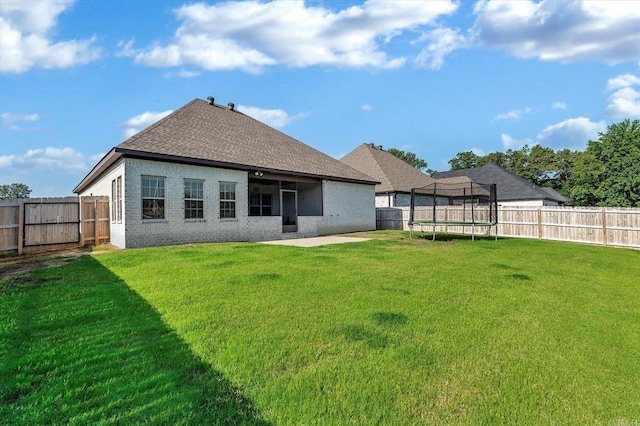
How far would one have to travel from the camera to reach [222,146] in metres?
14.2

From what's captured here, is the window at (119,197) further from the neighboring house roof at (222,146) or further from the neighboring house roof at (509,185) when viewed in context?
the neighboring house roof at (509,185)

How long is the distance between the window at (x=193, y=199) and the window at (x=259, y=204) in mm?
5065

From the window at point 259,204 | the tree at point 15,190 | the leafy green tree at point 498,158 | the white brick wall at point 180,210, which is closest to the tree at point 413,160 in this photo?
the leafy green tree at point 498,158

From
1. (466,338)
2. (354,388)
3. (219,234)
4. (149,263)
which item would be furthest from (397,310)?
(219,234)

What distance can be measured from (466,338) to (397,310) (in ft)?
3.33

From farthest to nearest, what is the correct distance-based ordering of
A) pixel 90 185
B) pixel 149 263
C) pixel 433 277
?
1. pixel 90 185
2. pixel 149 263
3. pixel 433 277

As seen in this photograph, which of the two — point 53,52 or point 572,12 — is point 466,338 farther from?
point 53,52

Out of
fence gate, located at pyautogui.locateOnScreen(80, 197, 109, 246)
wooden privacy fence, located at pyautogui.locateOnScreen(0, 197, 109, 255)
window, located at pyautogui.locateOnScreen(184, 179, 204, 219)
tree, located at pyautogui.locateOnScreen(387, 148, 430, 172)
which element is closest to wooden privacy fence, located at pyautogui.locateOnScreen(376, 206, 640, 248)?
window, located at pyautogui.locateOnScreen(184, 179, 204, 219)

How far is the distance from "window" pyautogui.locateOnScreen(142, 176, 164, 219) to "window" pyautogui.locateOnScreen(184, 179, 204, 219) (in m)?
0.88

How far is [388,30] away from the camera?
13.1m

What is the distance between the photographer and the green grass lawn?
2.25 metres

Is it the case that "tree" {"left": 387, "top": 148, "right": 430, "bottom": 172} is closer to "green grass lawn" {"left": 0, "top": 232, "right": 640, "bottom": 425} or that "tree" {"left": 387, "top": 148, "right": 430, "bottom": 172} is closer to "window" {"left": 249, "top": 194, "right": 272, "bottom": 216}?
"window" {"left": 249, "top": 194, "right": 272, "bottom": 216}

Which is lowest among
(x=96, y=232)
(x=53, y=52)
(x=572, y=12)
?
(x=96, y=232)

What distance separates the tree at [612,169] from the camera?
31109mm
